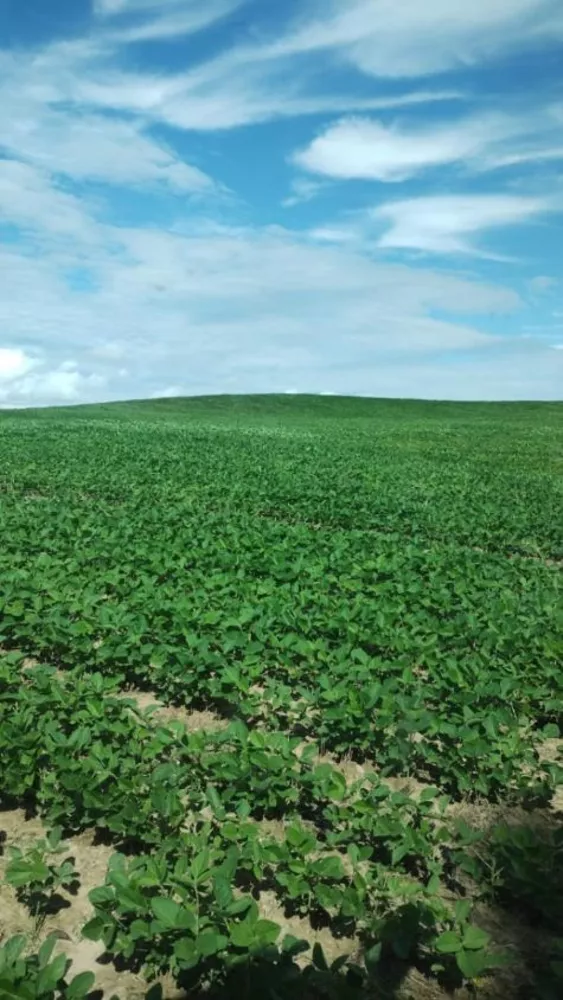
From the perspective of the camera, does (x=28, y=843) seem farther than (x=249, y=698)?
No

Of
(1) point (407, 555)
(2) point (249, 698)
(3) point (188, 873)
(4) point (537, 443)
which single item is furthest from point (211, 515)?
(4) point (537, 443)

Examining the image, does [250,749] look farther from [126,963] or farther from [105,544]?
[105,544]

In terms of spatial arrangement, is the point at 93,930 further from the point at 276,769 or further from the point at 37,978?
the point at 276,769

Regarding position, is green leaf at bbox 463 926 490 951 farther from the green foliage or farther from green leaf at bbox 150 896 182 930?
the green foliage

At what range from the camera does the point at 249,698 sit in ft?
18.0

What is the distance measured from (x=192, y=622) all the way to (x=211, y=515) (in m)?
6.40

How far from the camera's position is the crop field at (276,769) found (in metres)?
3.14

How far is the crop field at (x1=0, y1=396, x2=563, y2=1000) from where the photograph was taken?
3.14 m

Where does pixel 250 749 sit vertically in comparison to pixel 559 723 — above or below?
above

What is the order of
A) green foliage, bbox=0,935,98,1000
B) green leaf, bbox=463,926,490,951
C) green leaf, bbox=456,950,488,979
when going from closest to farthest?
1. green foliage, bbox=0,935,98,1000
2. green leaf, bbox=456,950,488,979
3. green leaf, bbox=463,926,490,951

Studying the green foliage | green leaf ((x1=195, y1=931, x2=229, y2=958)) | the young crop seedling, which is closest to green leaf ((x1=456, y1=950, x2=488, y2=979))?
green leaf ((x1=195, y1=931, x2=229, y2=958))

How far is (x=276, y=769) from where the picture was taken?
Result: 428 cm

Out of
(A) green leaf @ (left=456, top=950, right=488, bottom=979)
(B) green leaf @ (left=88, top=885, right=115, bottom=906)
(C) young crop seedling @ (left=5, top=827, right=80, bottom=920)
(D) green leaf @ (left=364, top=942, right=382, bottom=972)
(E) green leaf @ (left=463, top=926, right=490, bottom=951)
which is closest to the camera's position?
(D) green leaf @ (left=364, top=942, right=382, bottom=972)

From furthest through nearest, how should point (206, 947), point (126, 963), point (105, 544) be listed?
point (105, 544), point (126, 963), point (206, 947)
